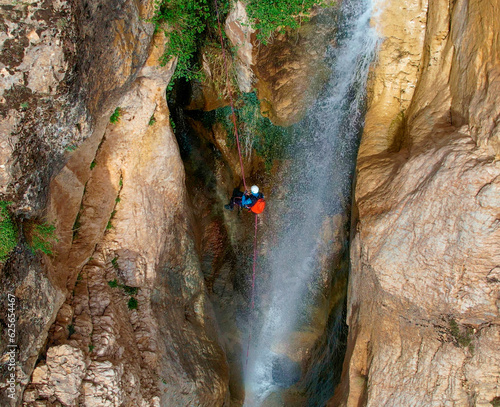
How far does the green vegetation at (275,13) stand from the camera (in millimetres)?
7410

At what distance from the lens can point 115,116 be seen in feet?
22.7

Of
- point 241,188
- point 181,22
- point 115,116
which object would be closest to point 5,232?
point 115,116

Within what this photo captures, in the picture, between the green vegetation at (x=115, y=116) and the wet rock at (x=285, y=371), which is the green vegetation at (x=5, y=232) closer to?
the green vegetation at (x=115, y=116)

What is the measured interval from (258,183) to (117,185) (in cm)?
482

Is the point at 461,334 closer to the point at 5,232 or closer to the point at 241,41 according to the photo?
the point at 5,232

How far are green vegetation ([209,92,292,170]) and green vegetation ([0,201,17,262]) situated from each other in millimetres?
6469

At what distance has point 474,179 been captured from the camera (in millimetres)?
5180

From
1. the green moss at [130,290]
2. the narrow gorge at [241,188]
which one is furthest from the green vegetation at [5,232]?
the green moss at [130,290]

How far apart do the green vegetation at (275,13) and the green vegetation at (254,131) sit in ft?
7.25

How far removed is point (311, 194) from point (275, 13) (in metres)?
4.76

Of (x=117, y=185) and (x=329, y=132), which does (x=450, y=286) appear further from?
(x=117, y=185)

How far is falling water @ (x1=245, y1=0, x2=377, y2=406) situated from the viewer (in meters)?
8.20

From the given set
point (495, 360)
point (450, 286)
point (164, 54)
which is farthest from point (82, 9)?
point (495, 360)

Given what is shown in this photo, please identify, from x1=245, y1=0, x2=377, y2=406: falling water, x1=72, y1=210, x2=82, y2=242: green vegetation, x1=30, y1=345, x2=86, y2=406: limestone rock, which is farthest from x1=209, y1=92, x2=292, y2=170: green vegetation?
x1=30, y1=345, x2=86, y2=406: limestone rock
